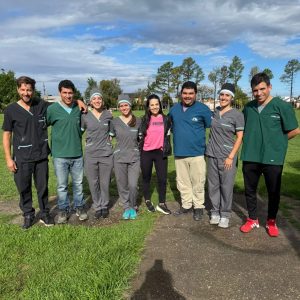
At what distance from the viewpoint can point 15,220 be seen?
19.4ft

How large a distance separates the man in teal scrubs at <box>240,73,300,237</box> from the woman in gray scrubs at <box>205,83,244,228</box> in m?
0.16

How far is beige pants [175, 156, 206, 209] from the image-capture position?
5.71 m

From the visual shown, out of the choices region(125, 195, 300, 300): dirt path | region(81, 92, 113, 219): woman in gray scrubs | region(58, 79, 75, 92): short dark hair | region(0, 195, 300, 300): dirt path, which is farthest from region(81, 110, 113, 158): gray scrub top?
region(125, 195, 300, 300): dirt path

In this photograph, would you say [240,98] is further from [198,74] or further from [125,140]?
[125,140]

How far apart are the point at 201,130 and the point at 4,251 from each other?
3.19 m

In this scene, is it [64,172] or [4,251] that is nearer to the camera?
[4,251]

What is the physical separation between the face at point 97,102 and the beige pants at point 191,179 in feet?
4.83

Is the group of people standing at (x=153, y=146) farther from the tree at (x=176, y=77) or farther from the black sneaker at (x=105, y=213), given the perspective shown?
the tree at (x=176, y=77)

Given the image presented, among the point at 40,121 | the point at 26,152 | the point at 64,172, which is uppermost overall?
the point at 40,121

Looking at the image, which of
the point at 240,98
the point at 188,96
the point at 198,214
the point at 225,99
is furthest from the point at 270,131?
the point at 240,98

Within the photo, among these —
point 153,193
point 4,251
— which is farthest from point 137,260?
point 153,193

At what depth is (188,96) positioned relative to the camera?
5.47m

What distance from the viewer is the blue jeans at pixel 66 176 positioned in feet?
18.3

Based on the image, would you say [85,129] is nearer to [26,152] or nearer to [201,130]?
[26,152]
